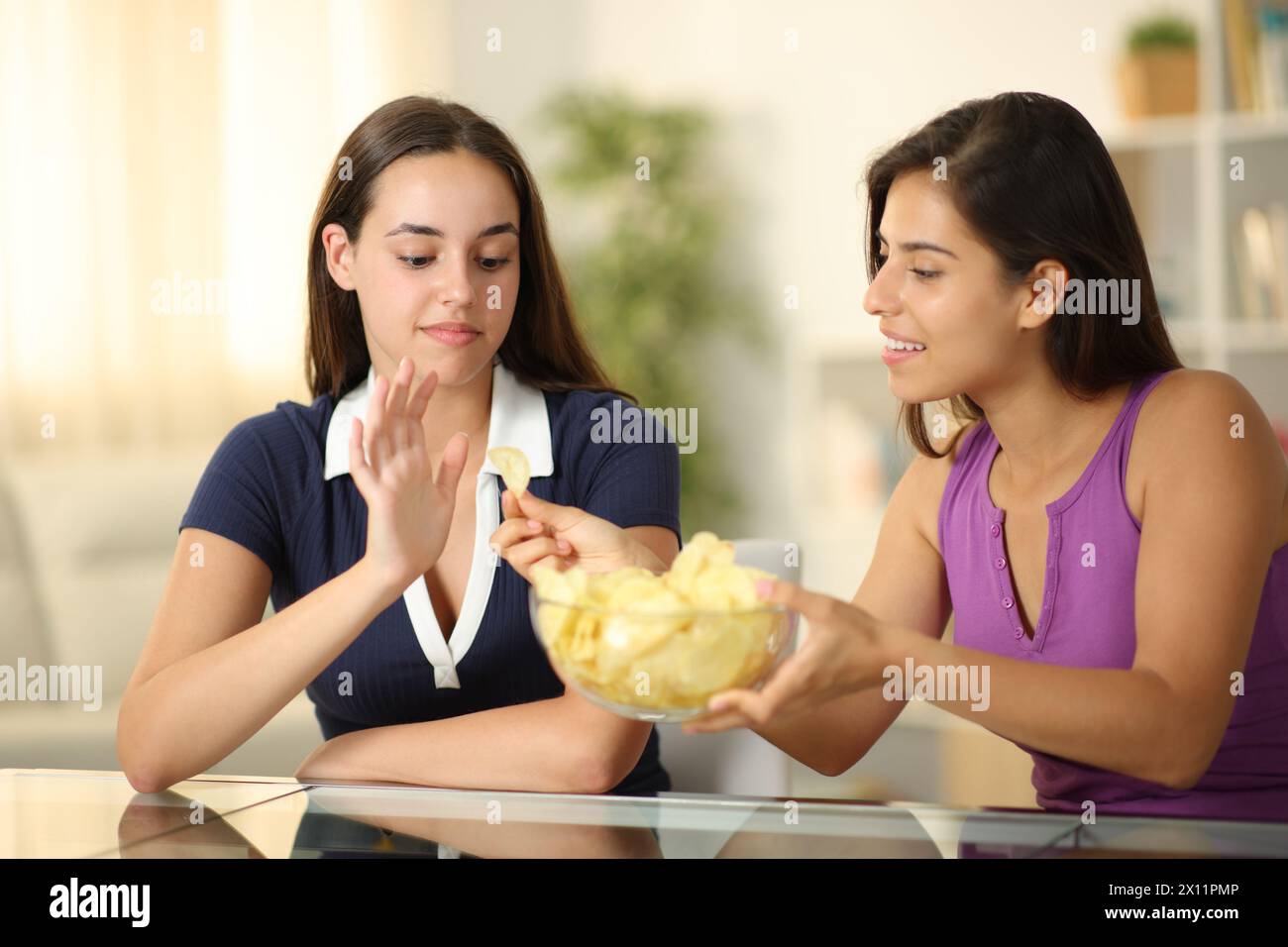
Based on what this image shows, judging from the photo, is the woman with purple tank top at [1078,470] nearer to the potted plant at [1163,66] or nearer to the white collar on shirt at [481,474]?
the white collar on shirt at [481,474]

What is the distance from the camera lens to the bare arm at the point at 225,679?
1325 millimetres

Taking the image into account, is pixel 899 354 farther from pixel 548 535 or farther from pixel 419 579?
pixel 419 579

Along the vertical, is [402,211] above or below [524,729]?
above

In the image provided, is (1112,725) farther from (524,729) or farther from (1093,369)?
(524,729)

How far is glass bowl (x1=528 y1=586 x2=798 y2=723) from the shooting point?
0.96m

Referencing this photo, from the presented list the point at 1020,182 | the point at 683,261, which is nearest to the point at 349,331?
the point at 1020,182

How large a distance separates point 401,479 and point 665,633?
0.38 meters

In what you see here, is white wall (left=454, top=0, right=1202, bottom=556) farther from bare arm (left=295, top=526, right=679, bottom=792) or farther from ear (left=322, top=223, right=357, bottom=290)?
bare arm (left=295, top=526, right=679, bottom=792)

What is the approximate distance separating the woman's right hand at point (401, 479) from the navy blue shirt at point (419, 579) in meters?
0.35

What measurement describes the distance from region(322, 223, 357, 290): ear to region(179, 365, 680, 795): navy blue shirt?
17cm
